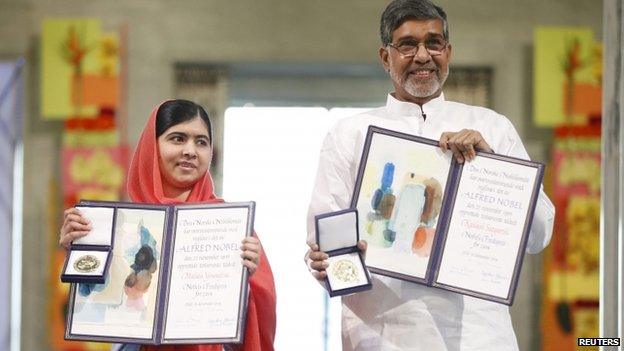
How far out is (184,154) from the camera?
3.20 meters

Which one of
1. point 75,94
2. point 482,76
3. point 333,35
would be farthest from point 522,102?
point 75,94

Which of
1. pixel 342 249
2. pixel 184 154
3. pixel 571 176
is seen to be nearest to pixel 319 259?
pixel 342 249

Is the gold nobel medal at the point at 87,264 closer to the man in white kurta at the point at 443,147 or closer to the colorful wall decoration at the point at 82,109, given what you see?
the man in white kurta at the point at 443,147

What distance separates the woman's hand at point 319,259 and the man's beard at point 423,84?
49 cm

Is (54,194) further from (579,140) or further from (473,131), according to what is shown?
(473,131)

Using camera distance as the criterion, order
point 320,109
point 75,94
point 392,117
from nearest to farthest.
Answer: point 392,117 < point 75,94 < point 320,109

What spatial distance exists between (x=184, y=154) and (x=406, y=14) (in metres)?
0.75

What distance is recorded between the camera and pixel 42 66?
7.64 m

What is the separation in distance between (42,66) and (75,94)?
319 mm

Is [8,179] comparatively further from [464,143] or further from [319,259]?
[464,143]

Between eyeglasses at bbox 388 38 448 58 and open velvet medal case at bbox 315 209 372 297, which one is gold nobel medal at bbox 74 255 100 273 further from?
eyeglasses at bbox 388 38 448 58

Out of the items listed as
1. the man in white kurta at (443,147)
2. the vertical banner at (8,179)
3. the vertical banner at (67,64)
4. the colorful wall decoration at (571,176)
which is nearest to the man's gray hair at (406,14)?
the man in white kurta at (443,147)

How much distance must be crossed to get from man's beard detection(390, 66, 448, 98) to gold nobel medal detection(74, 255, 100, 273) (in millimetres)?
988

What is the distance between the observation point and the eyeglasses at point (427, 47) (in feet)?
10.2
